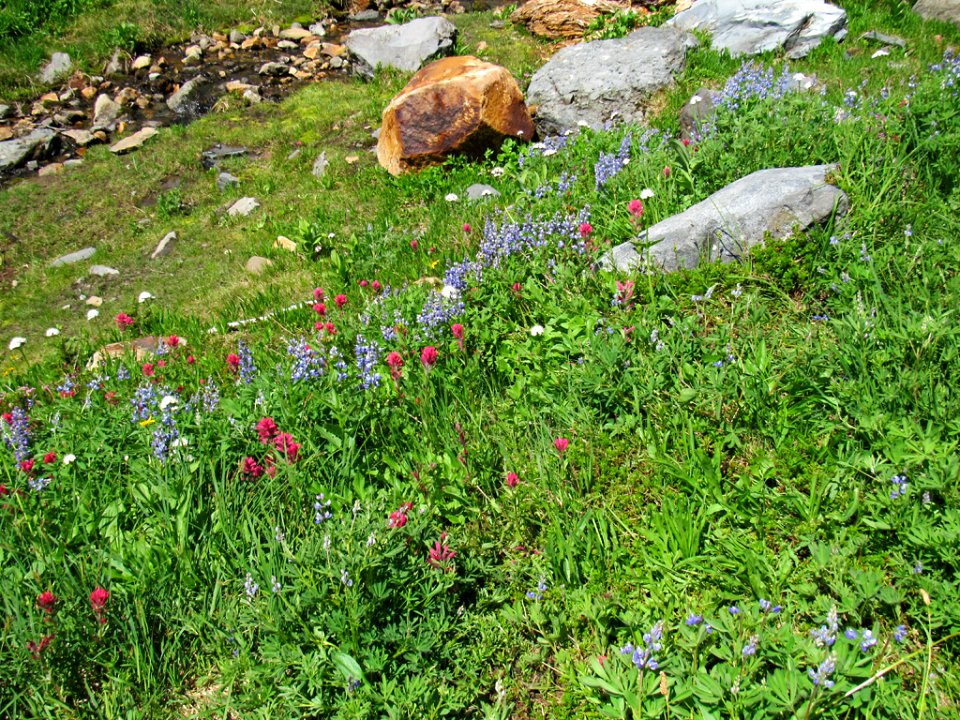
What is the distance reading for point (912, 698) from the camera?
271cm

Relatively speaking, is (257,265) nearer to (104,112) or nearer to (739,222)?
(739,222)

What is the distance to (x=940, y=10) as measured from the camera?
33.0 feet

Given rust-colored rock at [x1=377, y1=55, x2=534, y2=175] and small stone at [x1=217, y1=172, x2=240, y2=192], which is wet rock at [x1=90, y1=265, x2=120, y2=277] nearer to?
small stone at [x1=217, y1=172, x2=240, y2=192]

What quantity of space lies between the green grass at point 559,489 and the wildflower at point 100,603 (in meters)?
0.02

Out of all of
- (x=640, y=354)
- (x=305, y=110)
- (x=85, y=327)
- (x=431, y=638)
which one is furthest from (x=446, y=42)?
(x=431, y=638)

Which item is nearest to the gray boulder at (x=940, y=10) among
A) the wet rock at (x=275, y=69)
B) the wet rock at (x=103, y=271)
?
the wet rock at (x=275, y=69)

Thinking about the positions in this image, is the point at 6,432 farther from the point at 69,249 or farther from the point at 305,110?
the point at 305,110

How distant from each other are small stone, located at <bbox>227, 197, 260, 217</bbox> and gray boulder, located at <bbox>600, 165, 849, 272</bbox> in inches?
213

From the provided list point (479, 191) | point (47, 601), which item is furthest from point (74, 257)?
point (47, 601)

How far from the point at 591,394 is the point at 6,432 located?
3.76 meters

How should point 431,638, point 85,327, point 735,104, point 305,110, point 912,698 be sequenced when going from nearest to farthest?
point 912,698, point 431,638, point 735,104, point 85,327, point 305,110

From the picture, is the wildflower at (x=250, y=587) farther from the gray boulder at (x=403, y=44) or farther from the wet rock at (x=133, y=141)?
the gray boulder at (x=403, y=44)

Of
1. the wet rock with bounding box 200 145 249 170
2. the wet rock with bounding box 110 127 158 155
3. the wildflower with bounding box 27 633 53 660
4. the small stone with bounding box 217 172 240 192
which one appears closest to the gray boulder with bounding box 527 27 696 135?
the small stone with bounding box 217 172 240 192

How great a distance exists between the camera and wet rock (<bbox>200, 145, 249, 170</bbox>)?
10406mm
